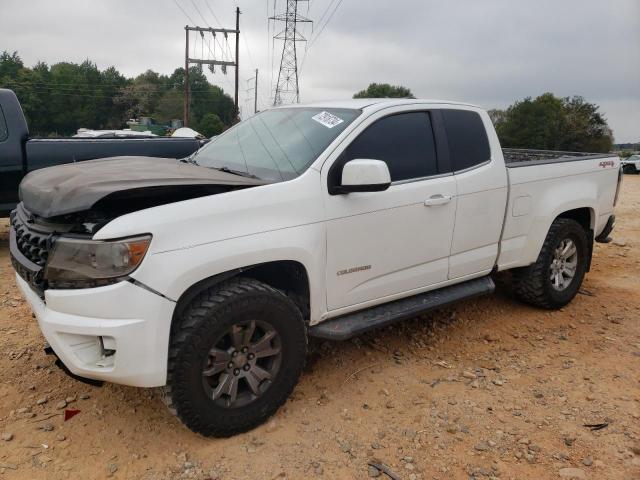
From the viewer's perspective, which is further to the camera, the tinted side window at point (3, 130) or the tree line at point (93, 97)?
the tree line at point (93, 97)

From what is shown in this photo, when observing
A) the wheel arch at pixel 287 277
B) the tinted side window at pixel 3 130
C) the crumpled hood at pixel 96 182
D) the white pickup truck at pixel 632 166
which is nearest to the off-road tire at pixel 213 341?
the wheel arch at pixel 287 277

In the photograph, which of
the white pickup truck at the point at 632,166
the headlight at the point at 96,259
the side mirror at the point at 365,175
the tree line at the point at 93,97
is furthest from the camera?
the tree line at the point at 93,97

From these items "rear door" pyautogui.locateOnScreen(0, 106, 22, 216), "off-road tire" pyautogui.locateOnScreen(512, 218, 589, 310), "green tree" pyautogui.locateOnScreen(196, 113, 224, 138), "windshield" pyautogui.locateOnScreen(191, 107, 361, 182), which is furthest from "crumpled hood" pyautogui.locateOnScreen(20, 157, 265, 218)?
"green tree" pyautogui.locateOnScreen(196, 113, 224, 138)

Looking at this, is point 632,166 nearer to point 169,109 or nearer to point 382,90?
point 382,90

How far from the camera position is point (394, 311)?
11.1 feet

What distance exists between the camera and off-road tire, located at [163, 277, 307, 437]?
2.49 m

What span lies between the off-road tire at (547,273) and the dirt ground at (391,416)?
14.3 inches

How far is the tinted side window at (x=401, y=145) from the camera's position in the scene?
3233mm

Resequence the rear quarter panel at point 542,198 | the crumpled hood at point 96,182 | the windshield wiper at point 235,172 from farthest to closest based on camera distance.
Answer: the rear quarter panel at point 542,198
the windshield wiper at point 235,172
the crumpled hood at point 96,182

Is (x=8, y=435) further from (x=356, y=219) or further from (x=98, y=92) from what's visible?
(x=98, y=92)

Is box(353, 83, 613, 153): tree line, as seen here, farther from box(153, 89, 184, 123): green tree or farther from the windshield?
the windshield

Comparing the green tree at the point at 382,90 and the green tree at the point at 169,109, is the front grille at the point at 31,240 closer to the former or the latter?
the green tree at the point at 382,90

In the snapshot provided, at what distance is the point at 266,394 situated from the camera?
285cm

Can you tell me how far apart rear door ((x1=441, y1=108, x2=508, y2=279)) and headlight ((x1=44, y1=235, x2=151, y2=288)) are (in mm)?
2245
